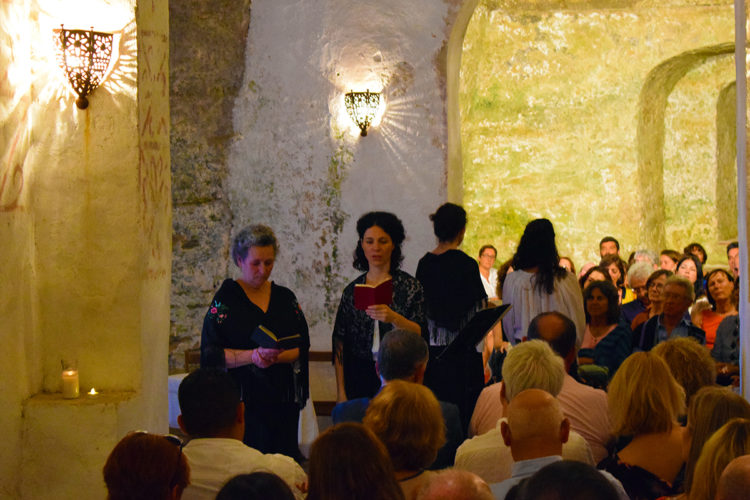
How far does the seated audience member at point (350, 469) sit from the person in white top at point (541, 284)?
2.85m

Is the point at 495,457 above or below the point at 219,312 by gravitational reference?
below

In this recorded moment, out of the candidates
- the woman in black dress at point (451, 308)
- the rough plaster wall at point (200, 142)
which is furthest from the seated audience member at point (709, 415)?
the rough plaster wall at point (200, 142)

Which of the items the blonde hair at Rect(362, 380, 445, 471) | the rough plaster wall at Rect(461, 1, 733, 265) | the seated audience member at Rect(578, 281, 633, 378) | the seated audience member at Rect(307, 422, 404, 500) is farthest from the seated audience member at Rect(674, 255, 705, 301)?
the seated audience member at Rect(307, 422, 404, 500)

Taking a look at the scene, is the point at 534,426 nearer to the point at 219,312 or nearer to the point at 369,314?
the point at 369,314

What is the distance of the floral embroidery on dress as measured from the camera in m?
4.00

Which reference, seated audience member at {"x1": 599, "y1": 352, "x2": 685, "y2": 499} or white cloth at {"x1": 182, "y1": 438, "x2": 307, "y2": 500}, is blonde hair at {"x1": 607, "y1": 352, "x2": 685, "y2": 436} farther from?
white cloth at {"x1": 182, "y1": 438, "x2": 307, "y2": 500}

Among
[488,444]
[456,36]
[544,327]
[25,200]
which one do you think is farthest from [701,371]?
[456,36]

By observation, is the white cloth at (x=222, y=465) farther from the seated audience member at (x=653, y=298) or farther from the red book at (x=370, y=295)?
the seated audience member at (x=653, y=298)

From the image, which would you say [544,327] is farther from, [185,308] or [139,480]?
[185,308]

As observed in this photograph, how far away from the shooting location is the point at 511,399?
323cm

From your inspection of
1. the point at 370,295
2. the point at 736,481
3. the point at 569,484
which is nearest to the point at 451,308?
the point at 370,295

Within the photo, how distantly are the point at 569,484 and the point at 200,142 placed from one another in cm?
568

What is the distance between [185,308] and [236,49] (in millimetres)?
1923

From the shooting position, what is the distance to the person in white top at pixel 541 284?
4.93 meters
